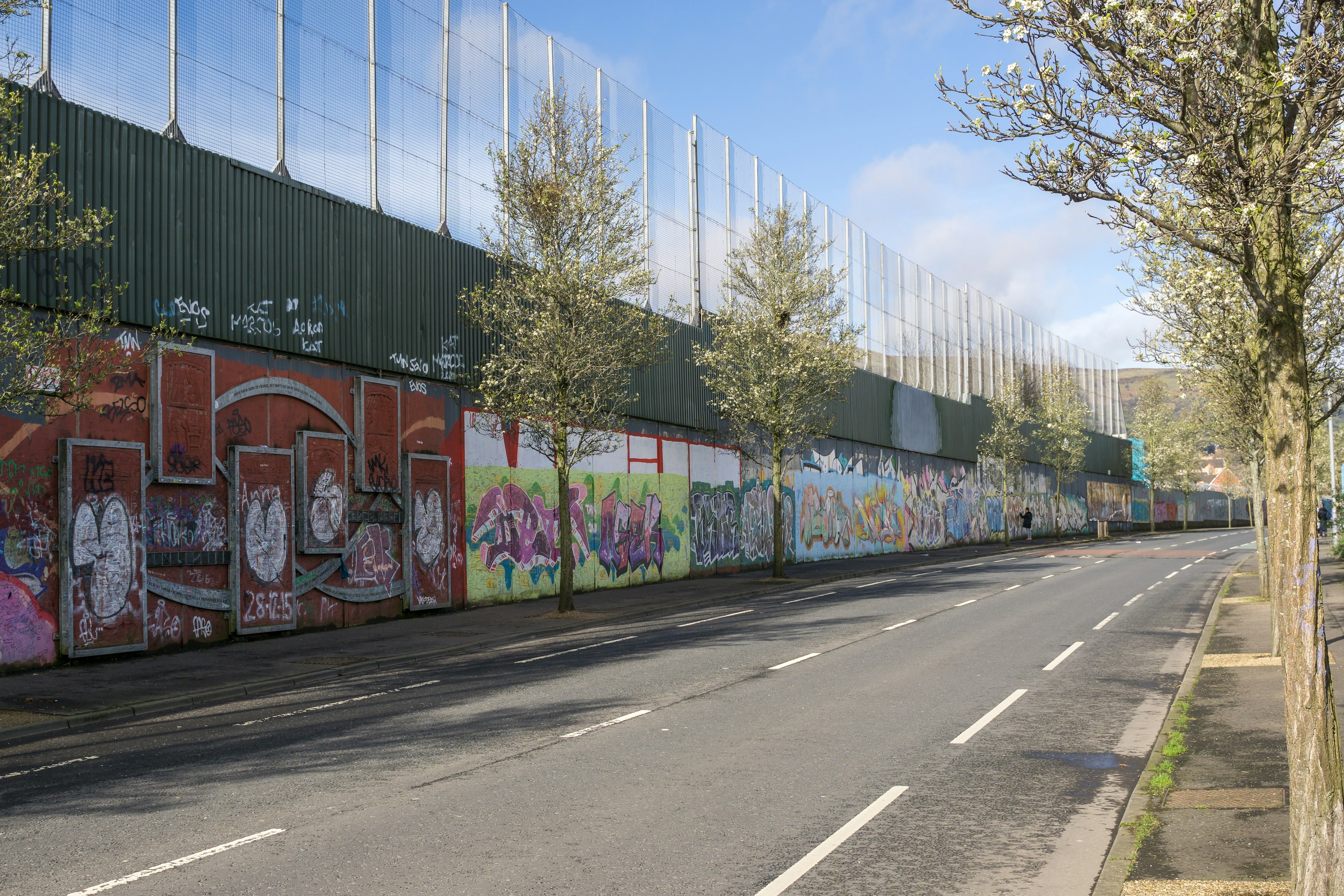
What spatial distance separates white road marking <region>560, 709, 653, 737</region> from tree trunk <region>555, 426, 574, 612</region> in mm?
11322

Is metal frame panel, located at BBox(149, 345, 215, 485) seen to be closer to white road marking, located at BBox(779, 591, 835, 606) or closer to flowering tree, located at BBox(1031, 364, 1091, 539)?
white road marking, located at BBox(779, 591, 835, 606)

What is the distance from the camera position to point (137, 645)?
1742 cm

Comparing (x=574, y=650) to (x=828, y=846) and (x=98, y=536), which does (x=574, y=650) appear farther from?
(x=828, y=846)

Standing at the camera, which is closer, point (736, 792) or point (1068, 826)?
point (1068, 826)

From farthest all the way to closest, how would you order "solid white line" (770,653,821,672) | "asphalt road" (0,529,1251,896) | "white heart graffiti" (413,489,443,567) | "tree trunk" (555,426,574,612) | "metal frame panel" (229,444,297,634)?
"white heart graffiti" (413,489,443,567), "tree trunk" (555,426,574,612), "metal frame panel" (229,444,297,634), "solid white line" (770,653,821,672), "asphalt road" (0,529,1251,896)

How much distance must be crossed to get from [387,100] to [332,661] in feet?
43.5

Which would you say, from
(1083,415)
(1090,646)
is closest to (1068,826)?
(1090,646)

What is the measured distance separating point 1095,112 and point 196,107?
17.9 meters

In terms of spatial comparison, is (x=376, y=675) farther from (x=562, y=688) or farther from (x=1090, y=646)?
(x=1090, y=646)

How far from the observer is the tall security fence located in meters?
18.7

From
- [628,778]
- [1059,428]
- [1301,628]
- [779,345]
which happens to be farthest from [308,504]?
[1059,428]

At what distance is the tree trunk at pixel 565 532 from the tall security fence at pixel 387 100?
20.7ft

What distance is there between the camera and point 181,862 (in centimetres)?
666

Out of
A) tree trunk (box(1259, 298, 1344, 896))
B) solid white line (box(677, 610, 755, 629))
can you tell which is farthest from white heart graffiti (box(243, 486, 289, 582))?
tree trunk (box(1259, 298, 1344, 896))
